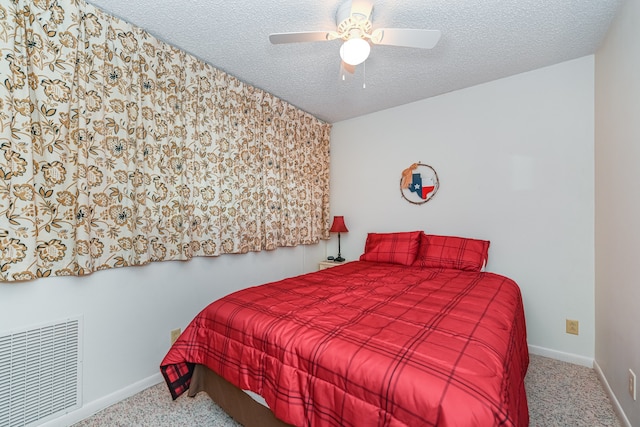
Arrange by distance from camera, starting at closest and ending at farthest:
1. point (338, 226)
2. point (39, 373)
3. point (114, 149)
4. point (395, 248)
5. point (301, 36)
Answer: point (39, 373)
point (301, 36)
point (114, 149)
point (395, 248)
point (338, 226)

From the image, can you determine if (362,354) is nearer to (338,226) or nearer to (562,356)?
(562,356)

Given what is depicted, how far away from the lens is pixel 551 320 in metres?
2.36

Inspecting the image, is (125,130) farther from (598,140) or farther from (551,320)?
(551,320)

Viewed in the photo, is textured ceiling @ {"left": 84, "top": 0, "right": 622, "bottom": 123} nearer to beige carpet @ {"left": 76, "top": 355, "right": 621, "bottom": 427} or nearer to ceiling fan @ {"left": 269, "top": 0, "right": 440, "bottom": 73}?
ceiling fan @ {"left": 269, "top": 0, "right": 440, "bottom": 73}

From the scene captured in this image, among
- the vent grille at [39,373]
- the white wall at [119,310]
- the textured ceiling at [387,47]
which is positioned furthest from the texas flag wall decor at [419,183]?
the vent grille at [39,373]

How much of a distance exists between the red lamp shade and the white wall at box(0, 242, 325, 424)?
1.51 meters

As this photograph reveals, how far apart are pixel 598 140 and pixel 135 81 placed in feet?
11.1

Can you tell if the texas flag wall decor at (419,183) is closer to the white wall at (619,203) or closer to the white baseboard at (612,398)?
the white wall at (619,203)

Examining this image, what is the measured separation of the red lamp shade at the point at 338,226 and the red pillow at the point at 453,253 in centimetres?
103

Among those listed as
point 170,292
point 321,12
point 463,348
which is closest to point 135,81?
point 321,12

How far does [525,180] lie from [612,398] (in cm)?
162

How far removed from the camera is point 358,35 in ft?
5.46

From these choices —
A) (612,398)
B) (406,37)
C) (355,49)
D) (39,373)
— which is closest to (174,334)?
(39,373)

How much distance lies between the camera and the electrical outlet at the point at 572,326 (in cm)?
226
